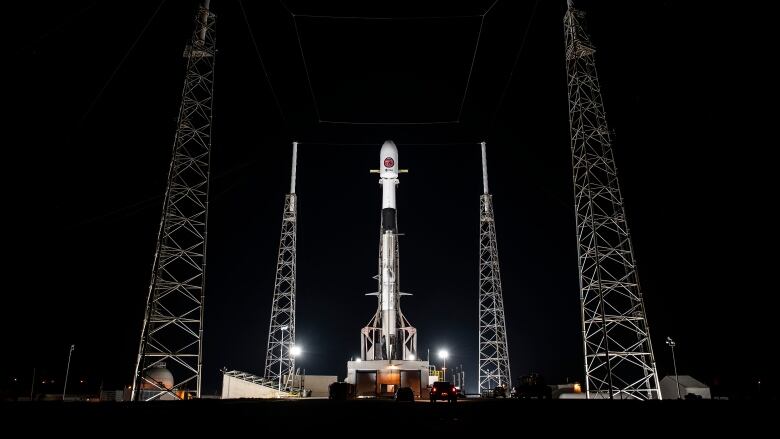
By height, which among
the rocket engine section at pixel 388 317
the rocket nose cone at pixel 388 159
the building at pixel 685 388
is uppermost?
the rocket nose cone at pixel 388 159

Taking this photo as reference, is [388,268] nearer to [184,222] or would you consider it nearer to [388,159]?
[388,159]

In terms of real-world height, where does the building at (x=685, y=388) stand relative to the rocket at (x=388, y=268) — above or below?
below

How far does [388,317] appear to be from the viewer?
1784 inches

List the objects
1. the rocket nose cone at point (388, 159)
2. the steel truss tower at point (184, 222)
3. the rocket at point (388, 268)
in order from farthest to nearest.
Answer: the rocket nose cone at point (388, 159)
the rocket at point (388, 268)
the steel truss tower at point (184, 222)

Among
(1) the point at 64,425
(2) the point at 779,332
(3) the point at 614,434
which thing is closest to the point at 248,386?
(1) the point at 64,425

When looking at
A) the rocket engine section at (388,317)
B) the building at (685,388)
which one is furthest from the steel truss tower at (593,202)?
the rocket engine section at (388,317)

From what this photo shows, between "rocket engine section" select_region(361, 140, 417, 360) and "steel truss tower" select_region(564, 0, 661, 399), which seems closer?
"steel truss tower" select_region(564, 0, 661, 399)

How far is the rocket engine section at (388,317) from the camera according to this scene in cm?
4516

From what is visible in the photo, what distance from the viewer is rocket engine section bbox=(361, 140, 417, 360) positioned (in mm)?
45156

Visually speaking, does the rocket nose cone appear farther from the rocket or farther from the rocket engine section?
the rocket engine section

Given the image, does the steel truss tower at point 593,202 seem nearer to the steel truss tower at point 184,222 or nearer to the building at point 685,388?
the building at point 685,388

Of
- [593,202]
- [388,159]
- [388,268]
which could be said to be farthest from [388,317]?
[593,202]

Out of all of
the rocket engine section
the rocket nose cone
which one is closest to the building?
the rocket engine section

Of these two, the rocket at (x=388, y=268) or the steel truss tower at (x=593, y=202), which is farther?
the rocket at (x=388, y=268)
